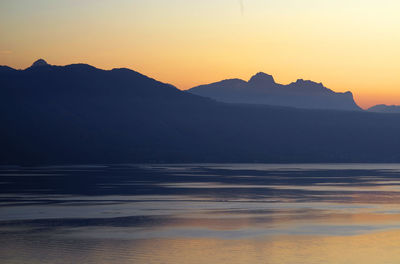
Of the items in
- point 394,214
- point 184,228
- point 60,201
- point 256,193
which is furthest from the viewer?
point 256,193

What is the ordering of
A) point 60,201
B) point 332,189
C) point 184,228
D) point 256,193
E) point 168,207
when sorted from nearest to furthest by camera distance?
point 184,228 → point 168,207 → point 60,201 → point 256,193 → point 332,189

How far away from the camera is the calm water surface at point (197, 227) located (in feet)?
111

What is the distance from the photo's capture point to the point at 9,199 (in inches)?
2403

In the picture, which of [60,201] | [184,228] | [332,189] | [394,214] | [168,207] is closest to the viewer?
[184,228]

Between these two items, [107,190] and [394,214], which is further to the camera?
[107,190]

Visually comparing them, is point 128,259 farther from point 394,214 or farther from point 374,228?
point 394,214

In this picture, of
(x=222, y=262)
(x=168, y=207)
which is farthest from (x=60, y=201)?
(x=222, y=262)

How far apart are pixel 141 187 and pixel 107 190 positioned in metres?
7.06

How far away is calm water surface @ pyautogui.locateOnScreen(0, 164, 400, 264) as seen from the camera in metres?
33.8

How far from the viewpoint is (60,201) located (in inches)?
2375

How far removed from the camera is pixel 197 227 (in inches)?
1732

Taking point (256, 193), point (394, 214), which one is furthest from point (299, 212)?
point (256, 193)

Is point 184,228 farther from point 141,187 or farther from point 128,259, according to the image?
point 141,187

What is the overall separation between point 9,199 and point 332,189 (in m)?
34.8
